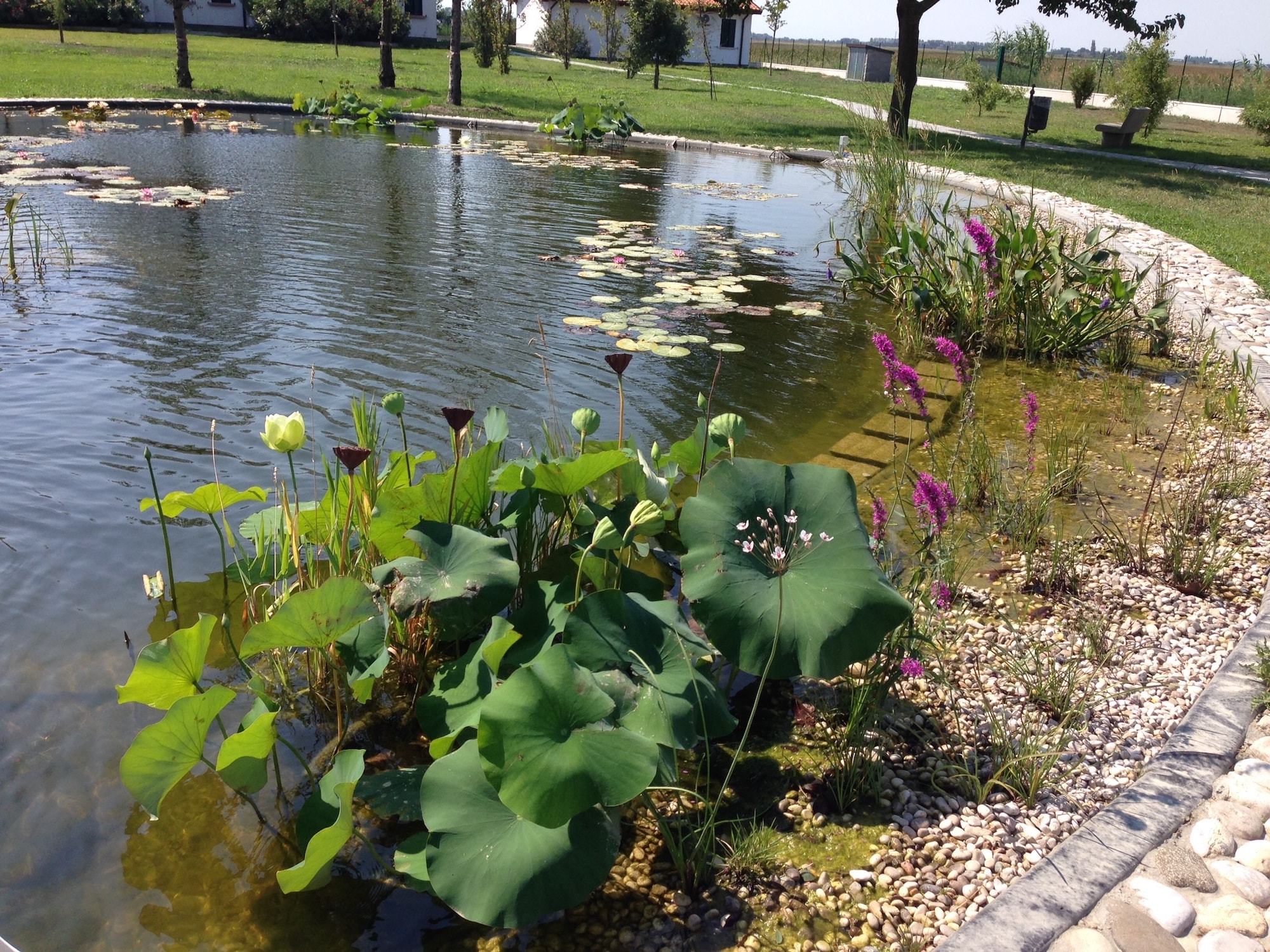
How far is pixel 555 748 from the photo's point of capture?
73.3 inches

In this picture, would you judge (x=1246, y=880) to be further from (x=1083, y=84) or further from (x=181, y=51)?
(x=1083, y=84)

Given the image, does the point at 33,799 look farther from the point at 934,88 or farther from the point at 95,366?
the point at 934,88

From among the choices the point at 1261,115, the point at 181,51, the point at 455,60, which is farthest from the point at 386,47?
the point at 1261,115

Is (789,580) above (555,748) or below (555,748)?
above

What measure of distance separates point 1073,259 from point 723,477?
4.11m

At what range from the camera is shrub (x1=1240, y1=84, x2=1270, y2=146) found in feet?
65.3

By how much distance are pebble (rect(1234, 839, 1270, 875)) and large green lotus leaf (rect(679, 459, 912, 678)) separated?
0.89m

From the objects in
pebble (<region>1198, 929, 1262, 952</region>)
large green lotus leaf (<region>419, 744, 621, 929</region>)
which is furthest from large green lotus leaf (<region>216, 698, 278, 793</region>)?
pebble (<region>1198, 929, 1262, 952</region>)

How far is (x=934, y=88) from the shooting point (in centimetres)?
3428

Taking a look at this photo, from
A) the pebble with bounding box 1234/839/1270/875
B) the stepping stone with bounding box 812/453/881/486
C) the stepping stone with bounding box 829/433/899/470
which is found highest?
the stepping stone with bounding box 829/433/899/470

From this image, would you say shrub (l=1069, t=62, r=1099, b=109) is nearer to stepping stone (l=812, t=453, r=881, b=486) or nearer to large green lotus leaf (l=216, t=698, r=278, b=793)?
stepping stone (l=812, t=453, r=881, b=486)

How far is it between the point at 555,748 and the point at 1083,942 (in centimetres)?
112

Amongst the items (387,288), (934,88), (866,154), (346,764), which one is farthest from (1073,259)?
(934,88)

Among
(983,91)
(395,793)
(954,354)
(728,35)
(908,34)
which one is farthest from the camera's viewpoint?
(728,35)
